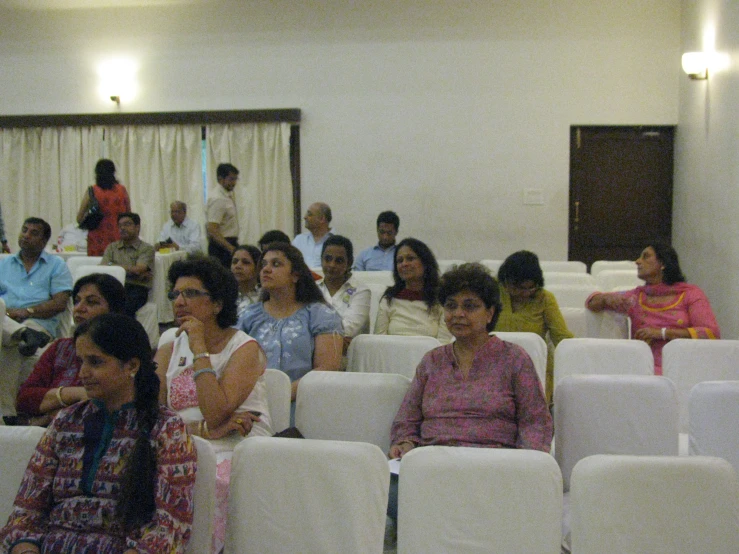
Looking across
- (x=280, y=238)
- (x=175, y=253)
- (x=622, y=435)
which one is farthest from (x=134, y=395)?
(x=175, y=253)

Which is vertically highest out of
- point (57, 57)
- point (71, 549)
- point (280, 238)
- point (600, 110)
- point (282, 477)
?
point (57, 57)

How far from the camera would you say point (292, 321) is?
11.5 ft

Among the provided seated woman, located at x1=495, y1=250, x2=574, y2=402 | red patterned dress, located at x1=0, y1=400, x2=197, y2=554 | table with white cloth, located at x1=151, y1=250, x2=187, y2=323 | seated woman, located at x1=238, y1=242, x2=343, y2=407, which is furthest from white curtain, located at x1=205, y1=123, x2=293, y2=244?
red patterned dress, located at x1=0, y1=400, x2=197, y2=554

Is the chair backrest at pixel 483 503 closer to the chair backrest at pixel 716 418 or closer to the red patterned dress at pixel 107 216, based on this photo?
the chair backrest at pixel 716 418

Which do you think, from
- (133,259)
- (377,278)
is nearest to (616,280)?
(377,278)

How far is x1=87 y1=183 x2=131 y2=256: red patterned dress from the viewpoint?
7398 mm

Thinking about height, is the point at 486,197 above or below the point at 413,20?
below

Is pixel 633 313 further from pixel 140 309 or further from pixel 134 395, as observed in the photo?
pixel 140 309

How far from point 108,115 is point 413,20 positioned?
3545mm

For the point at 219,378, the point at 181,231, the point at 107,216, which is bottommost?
the point at 219,378

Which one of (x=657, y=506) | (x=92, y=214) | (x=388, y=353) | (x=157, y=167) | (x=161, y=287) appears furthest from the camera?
(x=157, y=167)

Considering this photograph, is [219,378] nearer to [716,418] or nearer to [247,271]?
[716,418]

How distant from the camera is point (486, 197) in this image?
849cm

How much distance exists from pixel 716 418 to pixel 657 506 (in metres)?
0.77
